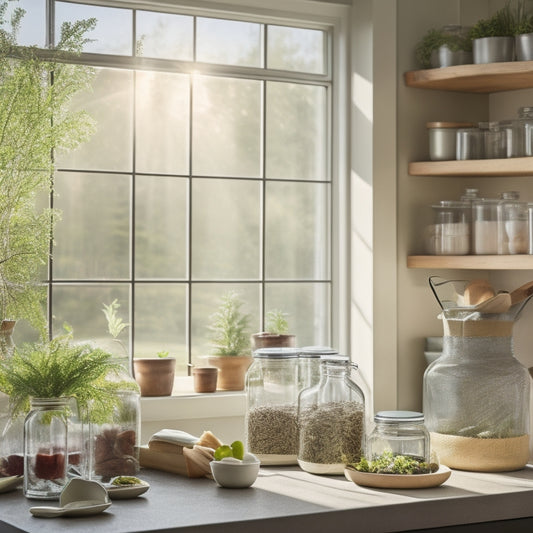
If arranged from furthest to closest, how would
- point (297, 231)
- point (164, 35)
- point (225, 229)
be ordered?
1. point (297, 231)
2. point (225, 229)
3. point (164, 35)

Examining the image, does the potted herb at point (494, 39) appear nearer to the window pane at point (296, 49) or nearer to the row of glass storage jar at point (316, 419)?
the window pane at point (296, 49)

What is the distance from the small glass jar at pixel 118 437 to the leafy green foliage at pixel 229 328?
75 centimetres

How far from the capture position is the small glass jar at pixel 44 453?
2377 mm

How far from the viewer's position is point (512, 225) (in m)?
3.22

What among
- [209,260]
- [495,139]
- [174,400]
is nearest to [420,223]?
[495,139]

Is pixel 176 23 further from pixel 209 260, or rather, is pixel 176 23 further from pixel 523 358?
pixel 523 358

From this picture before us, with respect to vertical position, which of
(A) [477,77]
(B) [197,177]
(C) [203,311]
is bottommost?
(C) [203,311]

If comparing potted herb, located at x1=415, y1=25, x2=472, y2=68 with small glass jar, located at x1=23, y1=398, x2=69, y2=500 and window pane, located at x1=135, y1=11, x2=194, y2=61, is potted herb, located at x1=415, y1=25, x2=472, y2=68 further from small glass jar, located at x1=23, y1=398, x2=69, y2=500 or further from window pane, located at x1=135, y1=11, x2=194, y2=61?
small glass jar, located at x1=23, y1=398, x2=69, y2=500

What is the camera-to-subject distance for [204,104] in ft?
11.2

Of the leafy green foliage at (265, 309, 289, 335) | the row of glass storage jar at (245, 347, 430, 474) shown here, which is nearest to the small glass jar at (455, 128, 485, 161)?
the leafy green foliage at (265, 309, 289, 335)

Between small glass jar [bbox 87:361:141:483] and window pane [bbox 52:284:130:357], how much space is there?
53 cm

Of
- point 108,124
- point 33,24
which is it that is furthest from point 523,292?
point 33,24

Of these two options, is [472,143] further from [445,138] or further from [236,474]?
[236,474]

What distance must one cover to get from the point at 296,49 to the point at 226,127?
1.25 ft
